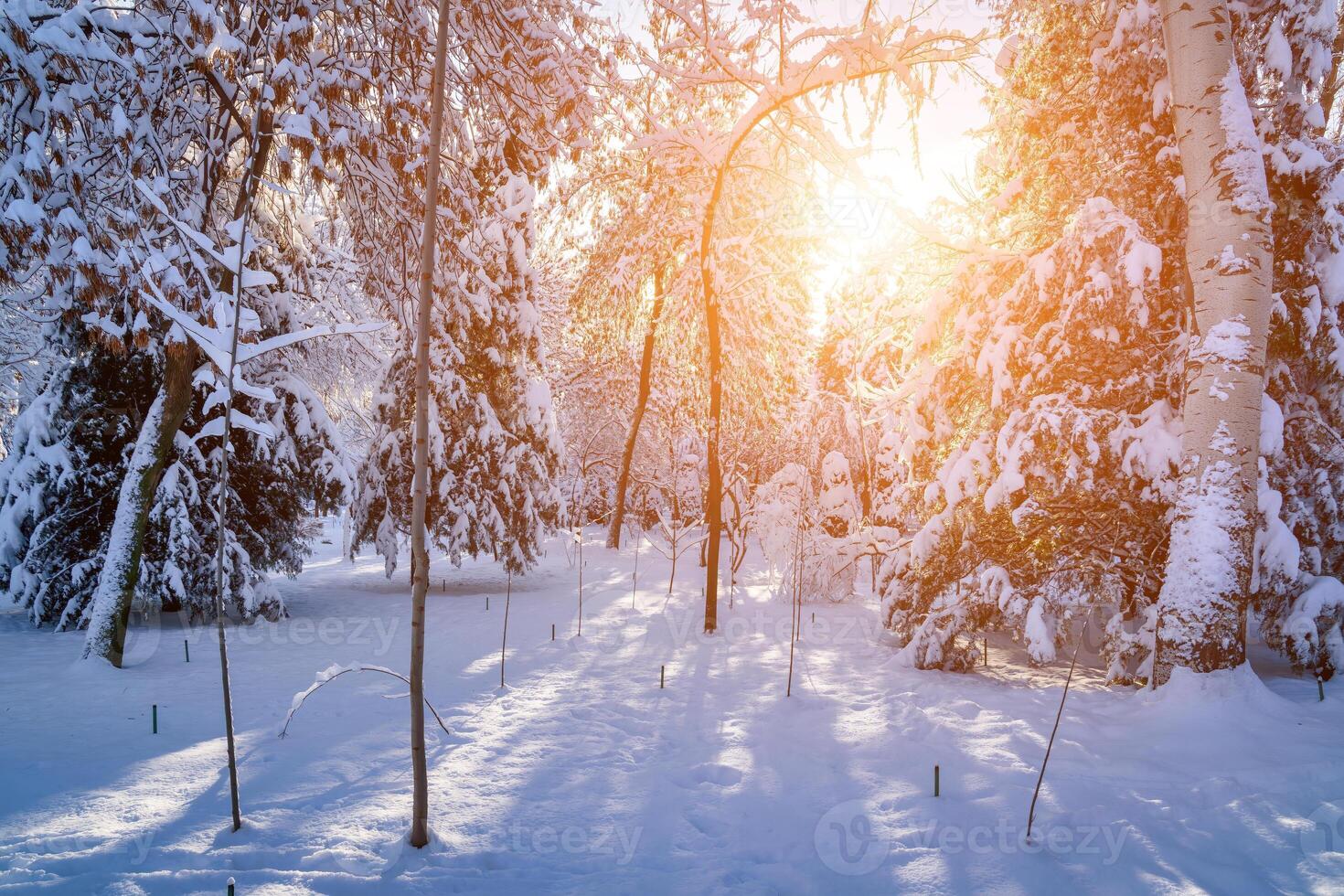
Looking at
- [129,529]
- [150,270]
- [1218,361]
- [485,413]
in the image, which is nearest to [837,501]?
[485,413]

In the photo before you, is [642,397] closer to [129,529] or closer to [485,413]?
[485,413]

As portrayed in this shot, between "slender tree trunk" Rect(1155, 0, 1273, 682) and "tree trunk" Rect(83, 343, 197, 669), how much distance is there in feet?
32.0

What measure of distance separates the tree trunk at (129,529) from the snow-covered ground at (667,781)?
0.35m

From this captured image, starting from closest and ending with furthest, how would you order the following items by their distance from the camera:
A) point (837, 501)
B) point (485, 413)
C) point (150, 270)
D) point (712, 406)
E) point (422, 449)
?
point (422, 449) < point (150, 270) < point (712, 406) < point (485, 413) < point (837, 501)

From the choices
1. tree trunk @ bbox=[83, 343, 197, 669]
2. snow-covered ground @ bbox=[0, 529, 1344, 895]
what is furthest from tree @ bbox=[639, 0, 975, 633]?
tree trunk @ bbox=[83, 343, 197, 669]

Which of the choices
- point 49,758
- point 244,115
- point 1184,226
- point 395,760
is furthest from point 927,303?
point 49,758

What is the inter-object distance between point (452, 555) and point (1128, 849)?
39.5 feet

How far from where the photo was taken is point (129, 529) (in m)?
6.99

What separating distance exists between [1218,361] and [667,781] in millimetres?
5637

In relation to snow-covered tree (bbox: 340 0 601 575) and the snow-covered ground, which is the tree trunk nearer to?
the snow-covered ground

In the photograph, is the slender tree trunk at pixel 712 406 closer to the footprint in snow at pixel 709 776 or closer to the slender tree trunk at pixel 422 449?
the footprint in snow at pixel 709 776

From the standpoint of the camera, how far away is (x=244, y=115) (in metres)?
6.68

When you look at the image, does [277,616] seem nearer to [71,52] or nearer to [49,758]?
[49,758]

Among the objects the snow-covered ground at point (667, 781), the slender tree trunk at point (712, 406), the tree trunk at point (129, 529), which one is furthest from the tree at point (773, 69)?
the tree trunk at point (129, 529)
